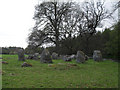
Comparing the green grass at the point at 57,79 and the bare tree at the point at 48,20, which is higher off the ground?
the bare tree at the point at 48,20

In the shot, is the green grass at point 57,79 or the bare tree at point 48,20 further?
the bare tree at point 48,20

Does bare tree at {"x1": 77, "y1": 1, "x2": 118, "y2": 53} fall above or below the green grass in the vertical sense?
above

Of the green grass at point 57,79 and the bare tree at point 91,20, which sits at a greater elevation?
the bare tree at point 91,20

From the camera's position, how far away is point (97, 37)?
31672 mm

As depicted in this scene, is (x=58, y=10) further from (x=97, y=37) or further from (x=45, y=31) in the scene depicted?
(x=97, y=37)

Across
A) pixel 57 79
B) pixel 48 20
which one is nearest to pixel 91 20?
pixel 48 20

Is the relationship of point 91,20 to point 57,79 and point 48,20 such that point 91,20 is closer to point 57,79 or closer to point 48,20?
point 48,20

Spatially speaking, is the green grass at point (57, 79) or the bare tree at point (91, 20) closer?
the green grass at point (57, 79)

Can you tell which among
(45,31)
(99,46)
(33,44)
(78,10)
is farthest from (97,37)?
(33,44)

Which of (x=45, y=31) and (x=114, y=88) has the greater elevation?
(x=45, y=31)

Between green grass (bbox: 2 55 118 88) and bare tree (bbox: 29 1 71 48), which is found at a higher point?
bare tree (bbox: 29 1 71 48)

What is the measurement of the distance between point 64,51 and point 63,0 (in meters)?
10.9

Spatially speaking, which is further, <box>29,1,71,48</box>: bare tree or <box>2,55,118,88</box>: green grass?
<box>29,1,71,48</box>: bare tree

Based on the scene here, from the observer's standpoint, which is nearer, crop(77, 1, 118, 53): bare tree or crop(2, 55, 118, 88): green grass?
crop(2, 55, 118, 88): green grass
